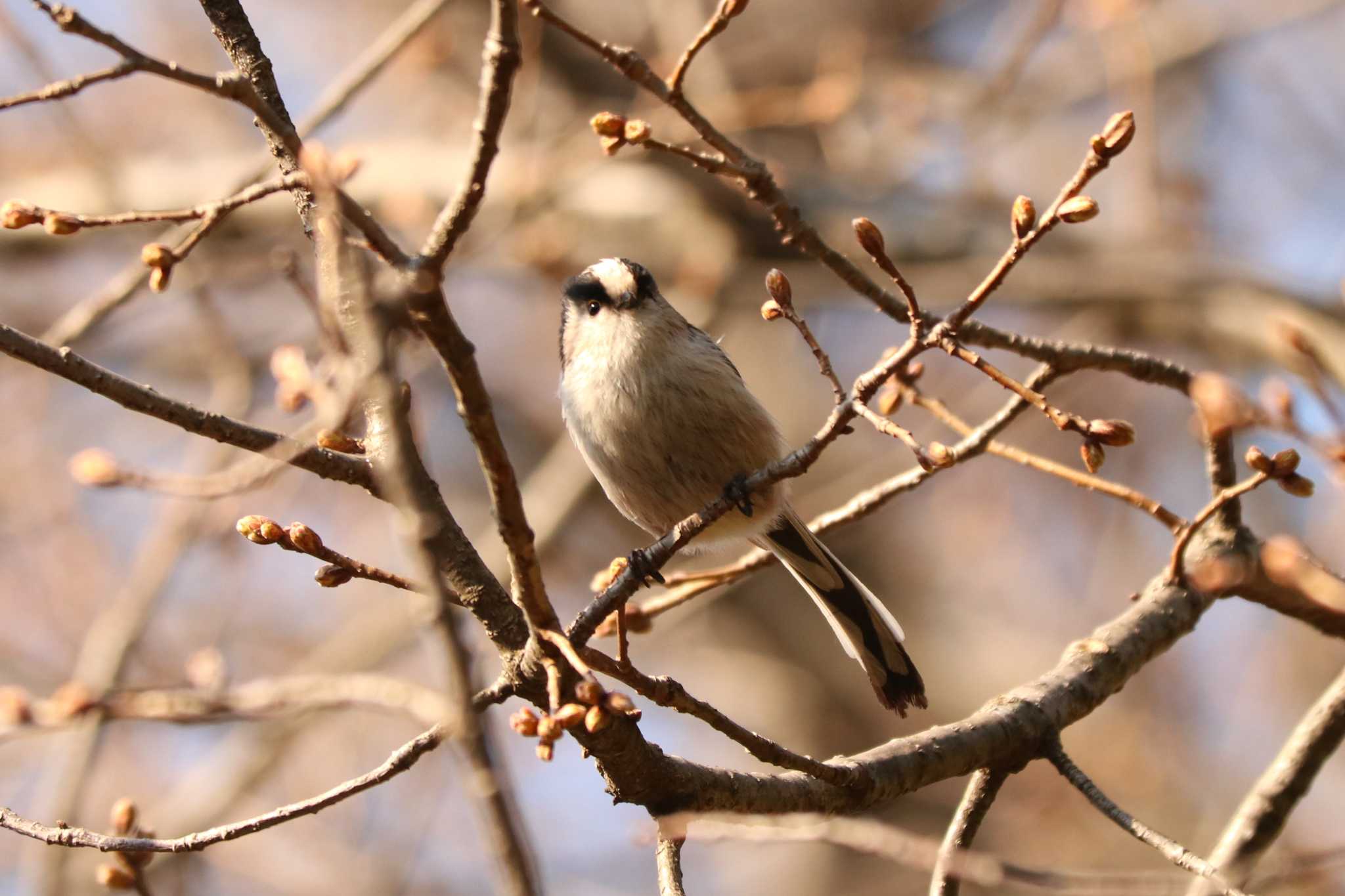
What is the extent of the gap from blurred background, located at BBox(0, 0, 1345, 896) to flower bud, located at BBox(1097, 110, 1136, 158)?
10.7ft

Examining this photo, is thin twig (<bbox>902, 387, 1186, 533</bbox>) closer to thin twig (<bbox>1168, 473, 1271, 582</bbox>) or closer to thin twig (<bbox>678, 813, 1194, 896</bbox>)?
thin twig (<bbox>1168, 473, 1271, 582</bbox>)

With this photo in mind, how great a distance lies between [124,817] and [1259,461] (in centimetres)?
214

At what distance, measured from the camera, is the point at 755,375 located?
757 centimetres

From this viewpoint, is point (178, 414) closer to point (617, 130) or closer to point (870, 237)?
point (617, 130)

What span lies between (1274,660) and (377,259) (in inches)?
323

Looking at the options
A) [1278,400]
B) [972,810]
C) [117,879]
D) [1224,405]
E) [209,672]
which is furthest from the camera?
[209,672]

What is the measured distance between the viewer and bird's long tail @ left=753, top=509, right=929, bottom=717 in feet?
10.3

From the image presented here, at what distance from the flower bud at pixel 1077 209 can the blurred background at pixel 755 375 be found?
324 cm

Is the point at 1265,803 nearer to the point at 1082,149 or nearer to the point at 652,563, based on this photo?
the point at 652,563

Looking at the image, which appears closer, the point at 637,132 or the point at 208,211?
the point at 208,211

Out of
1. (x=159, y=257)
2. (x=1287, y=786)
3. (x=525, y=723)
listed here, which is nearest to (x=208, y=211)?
(x=159, y=257)

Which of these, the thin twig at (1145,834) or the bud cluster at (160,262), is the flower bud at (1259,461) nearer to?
the thin twig at (1145,834)

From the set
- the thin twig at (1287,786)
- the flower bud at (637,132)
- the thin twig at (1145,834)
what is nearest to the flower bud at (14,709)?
the flower bud at (637,132)

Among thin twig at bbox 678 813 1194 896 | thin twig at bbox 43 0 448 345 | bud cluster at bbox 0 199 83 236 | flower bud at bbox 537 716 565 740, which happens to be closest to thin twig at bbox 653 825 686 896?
thin twig at bbox 678 813 1194 896
